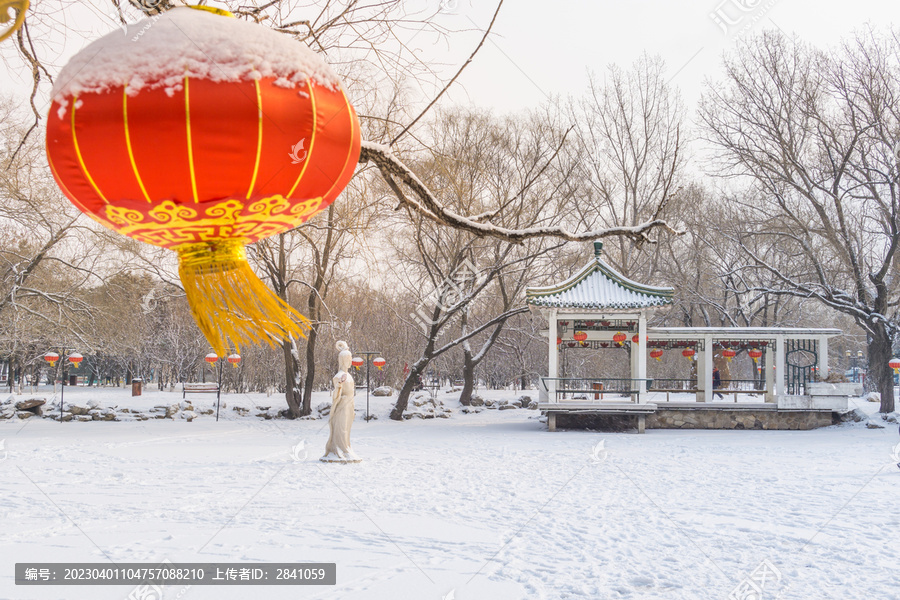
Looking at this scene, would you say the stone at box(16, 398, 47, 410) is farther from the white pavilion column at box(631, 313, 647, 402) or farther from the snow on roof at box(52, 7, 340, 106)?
the snow on roof at box(52, 7, 340, 106)

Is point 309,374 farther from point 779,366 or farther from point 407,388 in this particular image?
point 779,366

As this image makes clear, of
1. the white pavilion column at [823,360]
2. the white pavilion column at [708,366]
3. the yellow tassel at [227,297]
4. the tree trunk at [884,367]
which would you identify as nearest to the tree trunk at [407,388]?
the white pavilion column at [708,366]

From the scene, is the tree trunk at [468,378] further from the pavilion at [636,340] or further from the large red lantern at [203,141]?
the large red lantern at [203,141]

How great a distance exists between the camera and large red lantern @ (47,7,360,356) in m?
1.56

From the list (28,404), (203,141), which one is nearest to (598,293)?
(203,141)

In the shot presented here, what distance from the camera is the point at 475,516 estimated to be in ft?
22.4

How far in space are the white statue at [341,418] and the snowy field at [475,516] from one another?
12.8 inches

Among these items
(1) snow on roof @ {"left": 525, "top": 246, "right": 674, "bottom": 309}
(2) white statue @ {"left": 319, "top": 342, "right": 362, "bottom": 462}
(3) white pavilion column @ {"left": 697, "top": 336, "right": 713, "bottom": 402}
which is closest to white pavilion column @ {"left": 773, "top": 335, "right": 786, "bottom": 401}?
(3) white pavilion column @ {"left": 697, "top": 336, "right": 713, "bottom": 402}

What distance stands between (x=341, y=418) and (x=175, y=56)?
30.8 feet

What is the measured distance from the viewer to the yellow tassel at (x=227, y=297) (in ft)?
5.90

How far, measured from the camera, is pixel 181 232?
1734 millimetres

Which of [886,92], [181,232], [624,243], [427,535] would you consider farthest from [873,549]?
[624,243]

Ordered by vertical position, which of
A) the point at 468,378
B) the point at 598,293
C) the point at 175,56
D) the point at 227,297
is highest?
the point at 598,293

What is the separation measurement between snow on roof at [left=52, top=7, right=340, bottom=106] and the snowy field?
→ 12.5 feet
